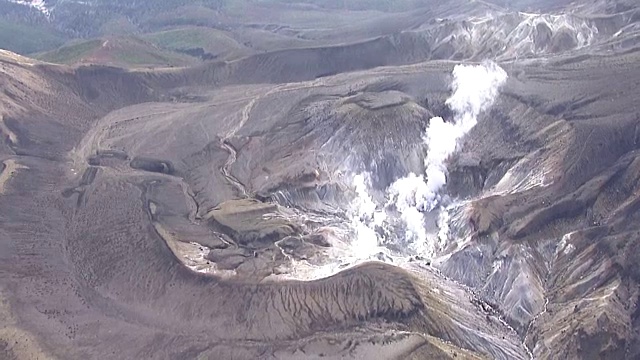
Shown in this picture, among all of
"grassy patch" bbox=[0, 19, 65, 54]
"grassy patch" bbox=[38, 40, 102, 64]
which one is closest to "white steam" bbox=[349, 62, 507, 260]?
"grassy patch" bbox=[38, 40, 102, 64]

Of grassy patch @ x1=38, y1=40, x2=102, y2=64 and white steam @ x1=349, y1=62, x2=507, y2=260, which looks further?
grassy patch @ x1=38, y1=40, x2=102, y2=64

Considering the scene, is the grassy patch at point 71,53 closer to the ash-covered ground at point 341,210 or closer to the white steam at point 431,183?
the ash-covered ground at point 341,210

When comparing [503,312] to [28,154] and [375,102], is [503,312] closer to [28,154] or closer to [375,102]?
[375,102]

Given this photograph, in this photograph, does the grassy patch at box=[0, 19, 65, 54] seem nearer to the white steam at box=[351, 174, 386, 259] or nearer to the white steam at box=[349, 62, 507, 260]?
the white steam at box=[351, 174, 386, 259]

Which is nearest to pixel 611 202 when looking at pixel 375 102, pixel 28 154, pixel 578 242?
pixel 578 242

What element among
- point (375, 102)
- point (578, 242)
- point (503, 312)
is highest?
point (375, 102)

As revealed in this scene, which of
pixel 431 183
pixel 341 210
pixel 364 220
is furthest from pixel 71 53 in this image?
pixel 431 183

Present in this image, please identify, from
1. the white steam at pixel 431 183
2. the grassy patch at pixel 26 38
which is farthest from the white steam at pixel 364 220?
the grassy patch at pixel 26 38

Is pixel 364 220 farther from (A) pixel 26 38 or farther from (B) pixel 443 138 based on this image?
(A) pixel 26 38

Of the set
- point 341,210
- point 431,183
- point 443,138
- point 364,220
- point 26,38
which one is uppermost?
→ point 26,38
